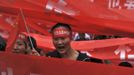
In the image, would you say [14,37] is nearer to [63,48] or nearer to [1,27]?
[63,48]

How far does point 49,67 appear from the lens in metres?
3.69

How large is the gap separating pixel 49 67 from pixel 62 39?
2.35 ft

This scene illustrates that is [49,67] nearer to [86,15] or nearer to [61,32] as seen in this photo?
[86,15]

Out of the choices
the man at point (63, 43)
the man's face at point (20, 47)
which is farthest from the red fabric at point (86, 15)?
the man's face at point (20, 47)

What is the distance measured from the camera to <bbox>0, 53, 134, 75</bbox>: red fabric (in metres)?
3.38

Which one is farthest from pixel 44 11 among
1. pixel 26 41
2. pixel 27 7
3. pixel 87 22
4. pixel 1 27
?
pixel 1 27

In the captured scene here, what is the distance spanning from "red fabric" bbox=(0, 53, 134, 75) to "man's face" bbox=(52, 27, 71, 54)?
1.85 ft

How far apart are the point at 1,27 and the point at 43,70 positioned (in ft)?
11.0

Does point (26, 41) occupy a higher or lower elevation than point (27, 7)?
lower

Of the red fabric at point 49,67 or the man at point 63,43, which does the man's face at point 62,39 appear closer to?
the man at point 63,43

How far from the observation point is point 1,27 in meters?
6.98

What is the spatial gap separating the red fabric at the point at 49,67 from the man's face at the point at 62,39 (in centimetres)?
56

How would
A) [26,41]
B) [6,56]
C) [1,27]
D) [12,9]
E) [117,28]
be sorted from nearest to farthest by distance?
1. [117,28]
2. [6,56]
3. [12,9]
4. [26,41]
5. [1,27]

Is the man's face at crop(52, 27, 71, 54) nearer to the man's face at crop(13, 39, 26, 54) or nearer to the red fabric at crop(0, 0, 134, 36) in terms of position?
the red fabric at crop(0, 0, 134, 36)
